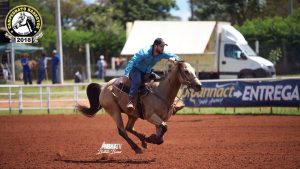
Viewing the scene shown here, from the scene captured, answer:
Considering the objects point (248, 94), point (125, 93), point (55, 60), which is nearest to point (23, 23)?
point (248, 94)

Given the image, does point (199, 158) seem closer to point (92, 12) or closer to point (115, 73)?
point (115, 73)

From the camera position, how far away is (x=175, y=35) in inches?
1563

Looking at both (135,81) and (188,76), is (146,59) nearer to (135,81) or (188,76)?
(135,81)

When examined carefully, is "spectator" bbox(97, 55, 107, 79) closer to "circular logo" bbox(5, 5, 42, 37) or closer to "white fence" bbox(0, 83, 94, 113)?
"white fence" bbox(0, 83, 94, 113)

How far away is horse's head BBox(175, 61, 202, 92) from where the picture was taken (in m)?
12.8

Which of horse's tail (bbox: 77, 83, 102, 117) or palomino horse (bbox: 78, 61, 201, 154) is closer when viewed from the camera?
palomino horse (bbox: 78, 61, 201, 154)

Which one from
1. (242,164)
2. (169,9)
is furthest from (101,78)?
(242,164)

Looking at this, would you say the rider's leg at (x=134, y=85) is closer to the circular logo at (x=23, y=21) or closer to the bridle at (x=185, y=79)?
the bridle at (x=185, y=79)

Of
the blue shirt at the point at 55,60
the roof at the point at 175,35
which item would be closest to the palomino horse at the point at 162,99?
the blue shirt at the point at 55,60

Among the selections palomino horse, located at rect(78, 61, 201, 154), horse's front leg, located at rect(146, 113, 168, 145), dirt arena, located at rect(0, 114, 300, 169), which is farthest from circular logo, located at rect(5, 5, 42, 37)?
horse's front leg, located at rect(146, 113, 168, 145)

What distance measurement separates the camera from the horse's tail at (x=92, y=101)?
15242 millimetres

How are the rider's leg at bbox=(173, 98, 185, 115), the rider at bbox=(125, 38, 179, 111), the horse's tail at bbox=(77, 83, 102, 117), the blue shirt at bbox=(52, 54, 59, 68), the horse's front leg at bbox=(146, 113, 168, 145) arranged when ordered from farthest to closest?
1. the blue shirt at bbox=(52, 54, 59, 68)
2. the horse's tail at bbox=(77, 83, 102, 117)
3. the rider's leg at bbox=(173, 98, 185, 115)
4. the rider at bbox=(125, 38, 179, 111)
5. the horse's front leg at bbox=(146, 113, 168, 145)

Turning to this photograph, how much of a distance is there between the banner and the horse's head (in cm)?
1032

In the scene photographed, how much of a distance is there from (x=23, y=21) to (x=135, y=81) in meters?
9.65
